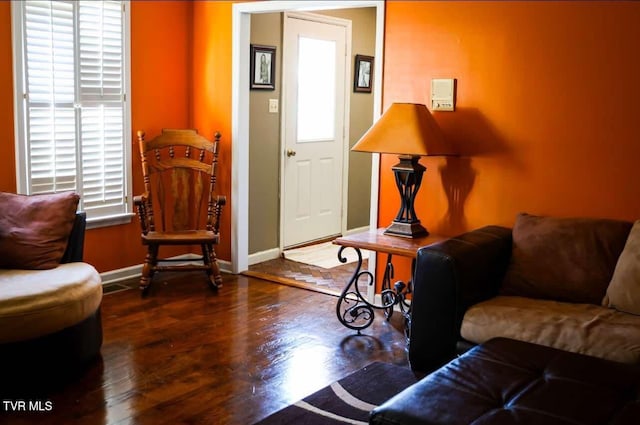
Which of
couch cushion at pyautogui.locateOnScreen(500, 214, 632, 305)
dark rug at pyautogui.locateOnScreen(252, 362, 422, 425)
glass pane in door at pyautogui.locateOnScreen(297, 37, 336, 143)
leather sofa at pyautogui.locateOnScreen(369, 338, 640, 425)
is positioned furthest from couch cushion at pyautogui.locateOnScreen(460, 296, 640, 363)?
glass pane in door at pyautogui.locateOnScreen(297, 37, 336, 143)

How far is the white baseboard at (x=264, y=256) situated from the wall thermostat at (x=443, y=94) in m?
2.07

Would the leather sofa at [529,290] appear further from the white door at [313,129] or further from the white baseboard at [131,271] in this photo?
the white door at [313,129]

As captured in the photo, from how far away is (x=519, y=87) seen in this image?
388cm

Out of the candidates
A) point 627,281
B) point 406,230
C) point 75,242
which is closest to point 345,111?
point 406,230

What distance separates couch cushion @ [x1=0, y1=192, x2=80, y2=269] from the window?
72cm

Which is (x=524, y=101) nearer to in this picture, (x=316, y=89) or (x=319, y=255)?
(x=319, y=255)

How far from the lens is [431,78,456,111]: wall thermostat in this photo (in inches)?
161

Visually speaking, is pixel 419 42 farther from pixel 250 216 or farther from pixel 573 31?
pixel 250 216

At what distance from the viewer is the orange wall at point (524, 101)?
11.8 feet

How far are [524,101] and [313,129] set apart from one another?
8.56 feet

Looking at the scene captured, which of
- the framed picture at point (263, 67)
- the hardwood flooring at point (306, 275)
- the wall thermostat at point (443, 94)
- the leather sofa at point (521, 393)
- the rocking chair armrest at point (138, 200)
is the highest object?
the framed picture at point (263, 67)

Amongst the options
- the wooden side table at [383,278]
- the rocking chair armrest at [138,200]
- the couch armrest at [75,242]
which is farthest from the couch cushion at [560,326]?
the rocking chair armrest at [138,200]

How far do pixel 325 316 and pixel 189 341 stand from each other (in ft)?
2.96

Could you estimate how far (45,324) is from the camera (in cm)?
315
